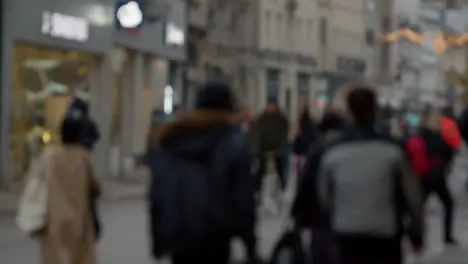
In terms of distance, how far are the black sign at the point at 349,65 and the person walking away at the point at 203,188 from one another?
2633 inches

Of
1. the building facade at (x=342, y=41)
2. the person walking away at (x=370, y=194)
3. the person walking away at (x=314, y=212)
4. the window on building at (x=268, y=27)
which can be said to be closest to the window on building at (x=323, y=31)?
the building facade at (x=342, y=41)

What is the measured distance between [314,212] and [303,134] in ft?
42.8

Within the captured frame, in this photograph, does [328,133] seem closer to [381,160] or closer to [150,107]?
[381,160]

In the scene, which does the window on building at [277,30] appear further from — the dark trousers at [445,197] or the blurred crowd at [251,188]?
the blurred crowd at [251,188]

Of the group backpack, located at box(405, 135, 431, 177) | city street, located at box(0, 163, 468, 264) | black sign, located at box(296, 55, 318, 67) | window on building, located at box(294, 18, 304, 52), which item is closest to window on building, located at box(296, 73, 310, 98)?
black sign, located at box(296, 55, 318, 67)

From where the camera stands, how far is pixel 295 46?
66438 mm

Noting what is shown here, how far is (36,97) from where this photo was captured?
3278 centimetres

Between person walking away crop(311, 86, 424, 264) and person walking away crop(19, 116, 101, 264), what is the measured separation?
11.4 feet

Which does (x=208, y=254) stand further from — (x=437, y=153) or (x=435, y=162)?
(x=437, y=153)

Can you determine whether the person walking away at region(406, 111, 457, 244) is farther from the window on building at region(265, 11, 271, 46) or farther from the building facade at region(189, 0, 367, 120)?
the window on building at region(265, 11, 271, 46)

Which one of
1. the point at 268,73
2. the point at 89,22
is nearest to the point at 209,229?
the point at 89,22

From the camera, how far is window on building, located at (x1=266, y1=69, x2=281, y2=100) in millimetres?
62275

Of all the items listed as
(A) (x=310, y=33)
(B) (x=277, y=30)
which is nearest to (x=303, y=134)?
(B) (x=277, y=30)

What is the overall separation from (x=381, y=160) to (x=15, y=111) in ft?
78.4
